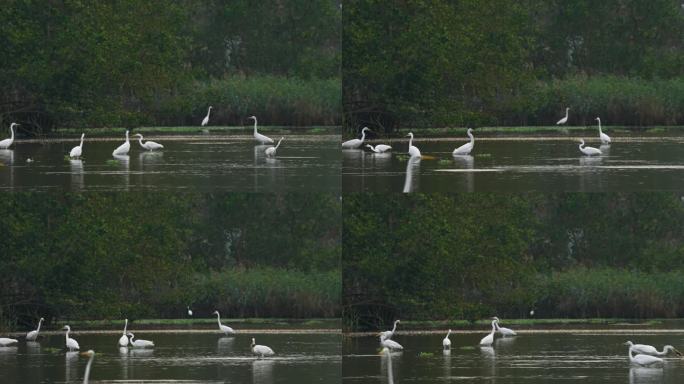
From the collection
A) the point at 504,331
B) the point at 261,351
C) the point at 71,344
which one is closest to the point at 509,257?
the point at 504,331

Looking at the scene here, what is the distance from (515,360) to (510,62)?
303 cm

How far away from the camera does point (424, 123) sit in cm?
1602

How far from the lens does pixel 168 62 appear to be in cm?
1609

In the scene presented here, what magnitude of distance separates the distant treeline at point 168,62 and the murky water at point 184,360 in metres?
2.18

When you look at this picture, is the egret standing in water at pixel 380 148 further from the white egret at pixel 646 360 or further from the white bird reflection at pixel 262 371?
the white egret at pixel 646 360

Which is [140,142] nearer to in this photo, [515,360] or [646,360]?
[515,360]

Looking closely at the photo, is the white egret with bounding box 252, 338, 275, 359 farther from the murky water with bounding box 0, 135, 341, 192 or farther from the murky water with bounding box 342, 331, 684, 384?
the murky water with bounding box 0, 135, 341, 192

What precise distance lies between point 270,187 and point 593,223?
10.9 ft

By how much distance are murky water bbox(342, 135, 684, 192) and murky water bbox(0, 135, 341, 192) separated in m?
0.41

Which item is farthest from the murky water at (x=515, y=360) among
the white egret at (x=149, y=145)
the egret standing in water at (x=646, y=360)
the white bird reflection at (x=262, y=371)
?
the white egret at (x=149, y=145)

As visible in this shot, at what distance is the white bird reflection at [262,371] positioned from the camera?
551 inches

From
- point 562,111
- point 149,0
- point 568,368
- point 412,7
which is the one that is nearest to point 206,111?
point 149,0

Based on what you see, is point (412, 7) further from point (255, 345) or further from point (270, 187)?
point (255, 345)

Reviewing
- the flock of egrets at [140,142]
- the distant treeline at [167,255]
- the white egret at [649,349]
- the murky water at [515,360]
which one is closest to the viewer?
the murky water at [515,360]
